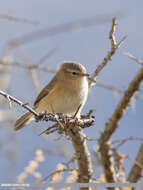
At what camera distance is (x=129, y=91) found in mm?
3670

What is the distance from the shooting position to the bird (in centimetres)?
456

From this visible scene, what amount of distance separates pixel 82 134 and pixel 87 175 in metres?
0.49

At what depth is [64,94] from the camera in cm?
478

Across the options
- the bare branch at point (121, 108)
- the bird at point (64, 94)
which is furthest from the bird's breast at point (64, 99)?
the bare branch at point (121, 108)

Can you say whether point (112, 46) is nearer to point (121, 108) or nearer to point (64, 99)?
point (121, 108)

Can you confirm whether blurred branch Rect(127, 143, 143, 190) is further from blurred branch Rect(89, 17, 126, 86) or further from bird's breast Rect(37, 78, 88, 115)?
blurred branch Rect(89, 17, 126, 86)

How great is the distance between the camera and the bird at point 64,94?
456 cm

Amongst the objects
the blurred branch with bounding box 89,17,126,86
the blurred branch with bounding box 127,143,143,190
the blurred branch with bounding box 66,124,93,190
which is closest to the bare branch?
the blurred branch with bounding box 66,124,93,190

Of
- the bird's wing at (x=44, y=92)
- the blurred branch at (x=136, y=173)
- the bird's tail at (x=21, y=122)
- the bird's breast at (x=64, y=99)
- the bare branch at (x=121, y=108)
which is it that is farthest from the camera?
the bird's wing at (x=44, y=92)

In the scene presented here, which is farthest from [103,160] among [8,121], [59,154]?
[8,121]

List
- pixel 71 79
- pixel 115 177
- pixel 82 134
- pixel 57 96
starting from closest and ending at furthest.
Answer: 1. pixel 82 134
2. pixel 115 177
3. pixel 57 96
4. pixel 71 79

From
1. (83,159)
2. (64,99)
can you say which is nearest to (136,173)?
(83,159)

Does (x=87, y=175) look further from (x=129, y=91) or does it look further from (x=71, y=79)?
(x=71, y=79)

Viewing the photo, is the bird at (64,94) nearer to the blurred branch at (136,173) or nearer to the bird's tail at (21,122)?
the bird's tail at (21,122)
